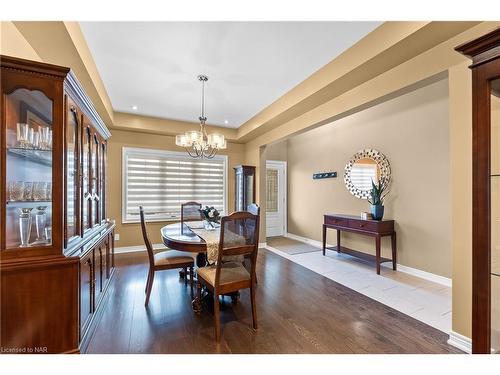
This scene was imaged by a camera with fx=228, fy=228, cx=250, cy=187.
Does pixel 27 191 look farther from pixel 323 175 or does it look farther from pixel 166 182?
pixel 323 175

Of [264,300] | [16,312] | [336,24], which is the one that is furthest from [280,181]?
[16,312]

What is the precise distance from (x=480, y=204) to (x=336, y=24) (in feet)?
5.90

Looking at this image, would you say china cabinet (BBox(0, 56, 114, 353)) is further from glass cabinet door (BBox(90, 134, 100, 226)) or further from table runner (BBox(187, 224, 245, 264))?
table runner (BBox(187, 224, 245, 264))

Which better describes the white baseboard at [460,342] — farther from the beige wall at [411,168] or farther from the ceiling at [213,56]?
the ceiling at [213,56]

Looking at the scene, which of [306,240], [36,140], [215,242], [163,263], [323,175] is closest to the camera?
[36,140]

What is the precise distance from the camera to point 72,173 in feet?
6.19

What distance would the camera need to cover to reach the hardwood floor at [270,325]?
6.05ft

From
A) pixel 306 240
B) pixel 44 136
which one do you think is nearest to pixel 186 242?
pixel 44 136

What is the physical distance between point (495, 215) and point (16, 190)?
2.98m

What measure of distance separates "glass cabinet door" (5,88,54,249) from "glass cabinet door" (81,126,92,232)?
0.47 metres

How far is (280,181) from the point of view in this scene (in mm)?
6543

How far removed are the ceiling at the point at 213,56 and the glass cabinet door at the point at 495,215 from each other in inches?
50.9

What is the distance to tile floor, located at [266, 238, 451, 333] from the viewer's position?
7.82ft
